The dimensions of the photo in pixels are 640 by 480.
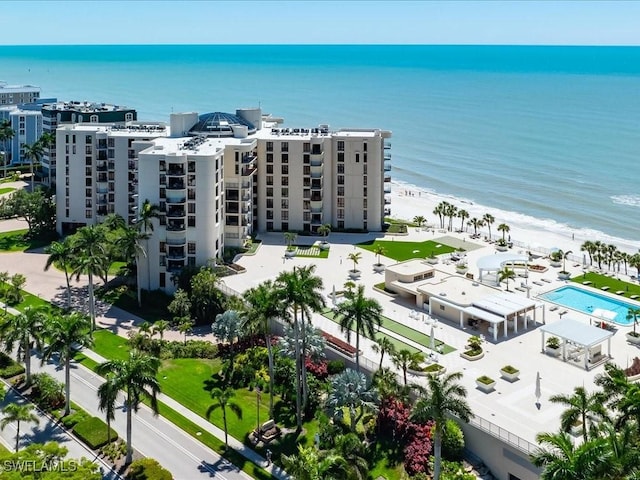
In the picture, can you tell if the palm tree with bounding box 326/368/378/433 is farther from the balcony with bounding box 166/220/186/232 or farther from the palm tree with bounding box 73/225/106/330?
the balcony with bounding box 166/220/186/232

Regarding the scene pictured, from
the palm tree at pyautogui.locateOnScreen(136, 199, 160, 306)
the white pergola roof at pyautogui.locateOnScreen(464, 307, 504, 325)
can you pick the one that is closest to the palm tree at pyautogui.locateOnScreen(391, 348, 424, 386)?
the white pergola roof at pyautogui.locateOnScreen(464, 307, 504, 325)

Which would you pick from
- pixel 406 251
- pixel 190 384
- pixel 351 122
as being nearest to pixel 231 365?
pixel 190 384

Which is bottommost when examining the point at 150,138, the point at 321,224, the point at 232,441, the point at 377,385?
the point at 232,441

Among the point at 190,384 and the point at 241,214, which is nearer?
the point at 190,384

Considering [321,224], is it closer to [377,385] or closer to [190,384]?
[190,384]

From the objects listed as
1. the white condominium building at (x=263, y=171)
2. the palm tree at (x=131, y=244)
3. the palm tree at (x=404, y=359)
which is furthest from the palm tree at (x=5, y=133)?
the palm tree at (x=404, y=359)

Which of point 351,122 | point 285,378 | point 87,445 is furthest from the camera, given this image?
point 351,122

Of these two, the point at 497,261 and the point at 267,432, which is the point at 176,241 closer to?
the point at 267,432
